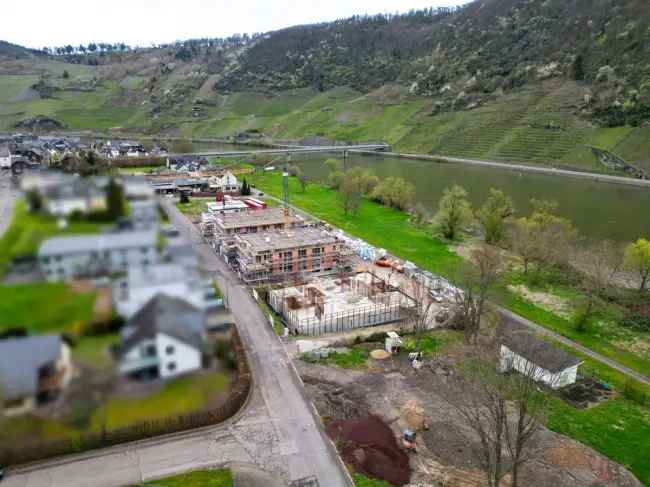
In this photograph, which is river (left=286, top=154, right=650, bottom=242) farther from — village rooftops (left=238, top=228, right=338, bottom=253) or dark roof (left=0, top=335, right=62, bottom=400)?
dark roof (left=0, top=335, right=62, bottom=400)

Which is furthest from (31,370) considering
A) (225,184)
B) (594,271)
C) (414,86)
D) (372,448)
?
(414,86)

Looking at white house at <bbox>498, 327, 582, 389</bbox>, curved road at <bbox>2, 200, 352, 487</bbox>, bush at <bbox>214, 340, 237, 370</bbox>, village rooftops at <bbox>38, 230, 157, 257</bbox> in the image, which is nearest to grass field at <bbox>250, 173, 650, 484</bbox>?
white house at <bbox>498, 327, 582, 389</bbox>

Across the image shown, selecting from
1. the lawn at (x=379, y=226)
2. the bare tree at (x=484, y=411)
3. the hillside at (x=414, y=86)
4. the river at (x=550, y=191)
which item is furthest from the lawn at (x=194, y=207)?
A: the hillside at (x=414, y=86)

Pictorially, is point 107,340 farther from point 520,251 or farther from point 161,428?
point 520,251

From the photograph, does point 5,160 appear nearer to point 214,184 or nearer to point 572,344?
point 214,184

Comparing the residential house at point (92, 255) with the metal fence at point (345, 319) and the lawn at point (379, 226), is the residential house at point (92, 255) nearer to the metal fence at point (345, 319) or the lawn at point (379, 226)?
the metal fence at point (345, 319)

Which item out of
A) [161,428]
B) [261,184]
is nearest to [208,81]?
[261,184]
